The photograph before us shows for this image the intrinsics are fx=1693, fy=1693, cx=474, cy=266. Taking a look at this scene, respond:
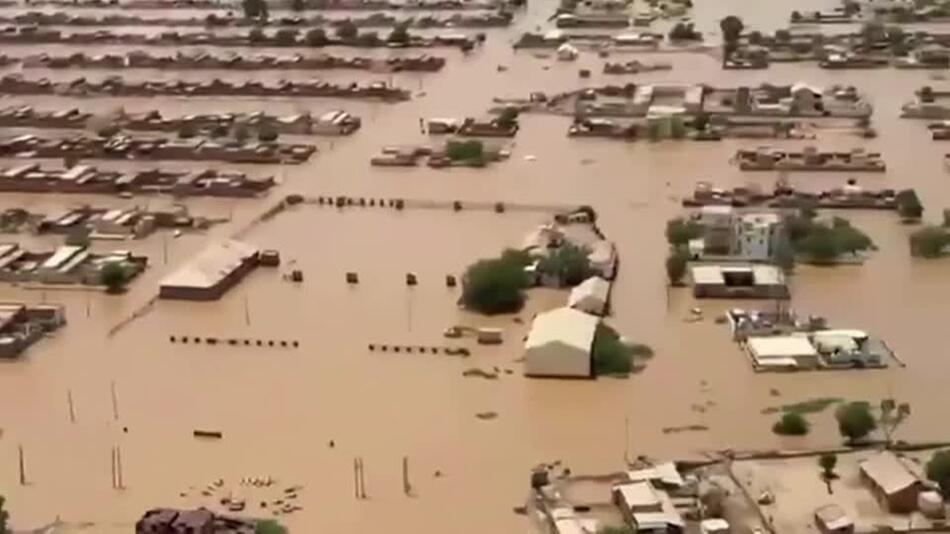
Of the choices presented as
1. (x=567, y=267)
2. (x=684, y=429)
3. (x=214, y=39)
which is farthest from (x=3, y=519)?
(x=214, y=39)

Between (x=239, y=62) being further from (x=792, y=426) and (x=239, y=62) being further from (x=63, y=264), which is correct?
(x=792, y=426)

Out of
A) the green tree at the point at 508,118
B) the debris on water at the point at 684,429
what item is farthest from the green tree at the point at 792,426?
the green tree at the point at 508,118

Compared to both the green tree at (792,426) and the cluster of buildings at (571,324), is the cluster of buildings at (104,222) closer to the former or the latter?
the cluster of buildings at (571,324)

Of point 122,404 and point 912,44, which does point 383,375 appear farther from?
point 912,44

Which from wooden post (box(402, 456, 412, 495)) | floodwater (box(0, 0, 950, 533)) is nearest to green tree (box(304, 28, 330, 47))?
floodwater (box(0, 0, 950, 533))

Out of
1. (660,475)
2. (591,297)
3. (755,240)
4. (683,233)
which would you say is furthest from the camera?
(683,233)

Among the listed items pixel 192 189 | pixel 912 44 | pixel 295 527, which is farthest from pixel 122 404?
pixel 912 44
